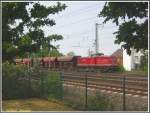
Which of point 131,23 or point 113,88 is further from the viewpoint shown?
point 113,88

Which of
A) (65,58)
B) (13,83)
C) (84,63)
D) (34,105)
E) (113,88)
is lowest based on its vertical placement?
(34,105)

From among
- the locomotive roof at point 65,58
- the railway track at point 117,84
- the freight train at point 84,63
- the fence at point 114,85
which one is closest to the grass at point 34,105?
the fence at point 114,85

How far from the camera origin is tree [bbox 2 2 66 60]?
49.3 feet

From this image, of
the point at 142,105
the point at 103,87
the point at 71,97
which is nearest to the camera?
the point at 142,105

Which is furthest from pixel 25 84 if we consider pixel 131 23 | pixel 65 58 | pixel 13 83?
pixel 65 58

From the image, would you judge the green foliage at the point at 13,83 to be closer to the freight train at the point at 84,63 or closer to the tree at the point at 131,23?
the tree at the point at 131,23

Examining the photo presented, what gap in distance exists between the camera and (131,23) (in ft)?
27.5

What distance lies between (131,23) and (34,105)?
313 inches

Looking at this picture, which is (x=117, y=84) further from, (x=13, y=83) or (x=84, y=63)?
(x=84, y=63)

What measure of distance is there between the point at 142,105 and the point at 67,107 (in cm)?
272

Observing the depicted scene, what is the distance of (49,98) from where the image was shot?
57.6ft

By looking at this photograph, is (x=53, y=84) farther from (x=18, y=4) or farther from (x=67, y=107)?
(x=18, y=4)

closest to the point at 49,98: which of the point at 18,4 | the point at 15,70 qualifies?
A: the point at 15,70

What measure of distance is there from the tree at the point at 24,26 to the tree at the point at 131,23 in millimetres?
6749
